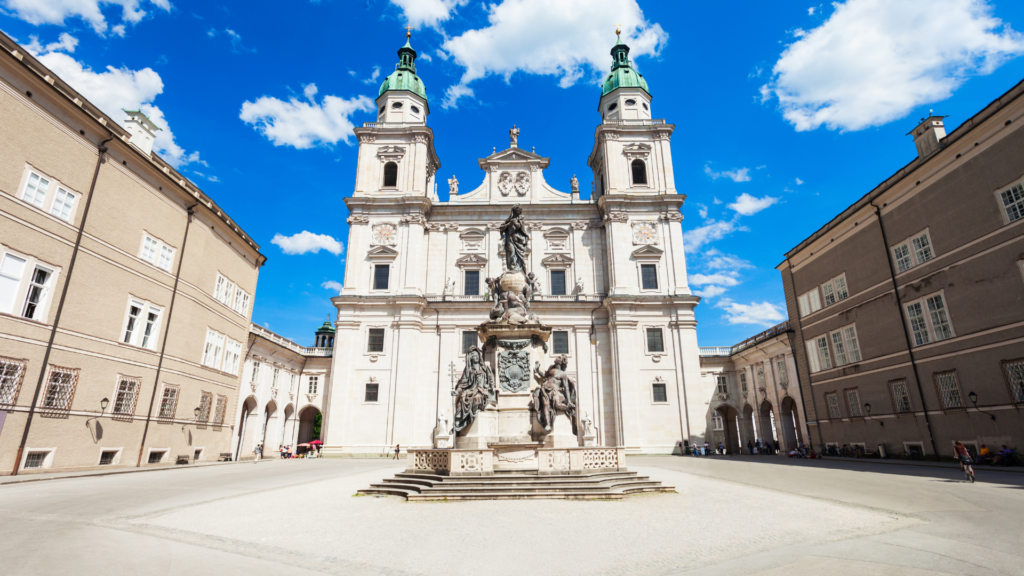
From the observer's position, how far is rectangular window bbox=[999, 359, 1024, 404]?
1889cm

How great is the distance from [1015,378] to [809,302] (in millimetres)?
13569

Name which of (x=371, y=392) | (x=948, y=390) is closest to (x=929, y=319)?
(x=948, y=390)

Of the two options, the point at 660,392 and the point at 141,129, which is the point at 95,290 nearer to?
the point at 141,129

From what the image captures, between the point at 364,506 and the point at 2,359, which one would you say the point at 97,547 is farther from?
the point at 2,359

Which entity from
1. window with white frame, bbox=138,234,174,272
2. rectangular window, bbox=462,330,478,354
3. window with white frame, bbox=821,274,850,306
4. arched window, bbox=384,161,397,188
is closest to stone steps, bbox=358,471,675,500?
window with white frame, bbox=138,234,174,272

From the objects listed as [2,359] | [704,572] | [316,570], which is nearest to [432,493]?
[316,570]

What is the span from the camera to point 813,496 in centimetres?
1205

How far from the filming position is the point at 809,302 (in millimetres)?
32469

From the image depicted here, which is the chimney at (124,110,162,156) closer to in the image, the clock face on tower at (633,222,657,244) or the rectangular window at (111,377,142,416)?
the rectangular window at (111,377,142,416)

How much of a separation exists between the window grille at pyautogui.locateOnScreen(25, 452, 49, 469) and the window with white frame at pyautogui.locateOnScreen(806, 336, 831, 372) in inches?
1463

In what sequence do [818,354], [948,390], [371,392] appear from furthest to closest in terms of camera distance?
[371,392]
[818,354]
[948,390]

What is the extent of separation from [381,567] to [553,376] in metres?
8.34

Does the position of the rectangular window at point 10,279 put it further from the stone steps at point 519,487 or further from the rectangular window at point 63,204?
the stone steps at point 519,487

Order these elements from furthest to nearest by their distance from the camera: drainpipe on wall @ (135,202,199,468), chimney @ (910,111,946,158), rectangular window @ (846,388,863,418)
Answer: rectangular window @ (846,388,863,418) → chimney @ (910,111,946,158) → drainpipe on wall @ (135,202,199,468)
